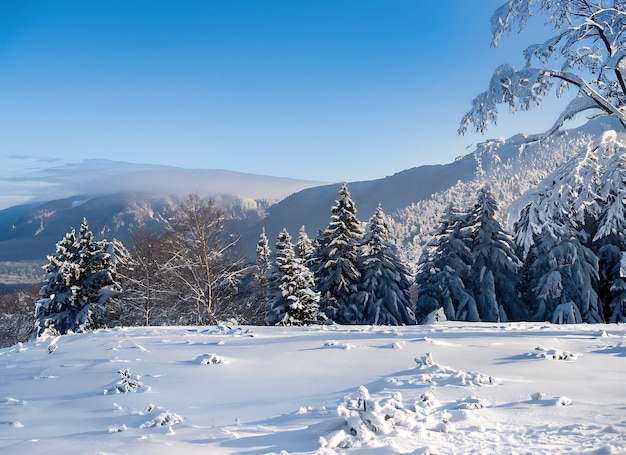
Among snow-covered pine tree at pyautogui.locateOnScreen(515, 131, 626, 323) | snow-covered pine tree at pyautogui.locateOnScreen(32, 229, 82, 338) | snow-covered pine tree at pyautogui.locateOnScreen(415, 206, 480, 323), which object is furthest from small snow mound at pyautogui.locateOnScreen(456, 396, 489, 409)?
snow-covered pine tree at pyautogui.locateOnScreen(32, 229, 82, 338)

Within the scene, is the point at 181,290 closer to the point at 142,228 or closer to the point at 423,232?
the point at 142,228

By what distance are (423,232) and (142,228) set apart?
14816 cm

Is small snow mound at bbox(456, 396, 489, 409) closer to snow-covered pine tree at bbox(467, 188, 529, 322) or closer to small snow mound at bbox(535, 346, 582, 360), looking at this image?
small snow mound at bbox(535, 346, 582, 360)

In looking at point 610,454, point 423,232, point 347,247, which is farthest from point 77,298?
point 423,232

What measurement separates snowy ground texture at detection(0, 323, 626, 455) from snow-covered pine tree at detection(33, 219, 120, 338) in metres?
20.7

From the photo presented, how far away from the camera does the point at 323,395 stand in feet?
16.6

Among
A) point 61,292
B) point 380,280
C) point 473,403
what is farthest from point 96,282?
point 473,403

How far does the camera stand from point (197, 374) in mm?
5988

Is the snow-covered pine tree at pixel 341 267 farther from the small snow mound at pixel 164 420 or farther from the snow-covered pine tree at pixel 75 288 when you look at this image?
the small snow mound at pixel 164 420

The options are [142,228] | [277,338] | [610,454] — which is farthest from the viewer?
[142,228]

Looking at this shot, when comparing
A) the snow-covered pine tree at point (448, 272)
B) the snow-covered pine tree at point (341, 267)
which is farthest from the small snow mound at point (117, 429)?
the snow-covered pine tree at point (448, 272)

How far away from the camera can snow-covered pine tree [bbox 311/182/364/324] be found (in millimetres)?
27156

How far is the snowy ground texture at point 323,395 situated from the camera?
3738 millimetres

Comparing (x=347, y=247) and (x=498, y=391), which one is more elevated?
(x=347, y=247)
